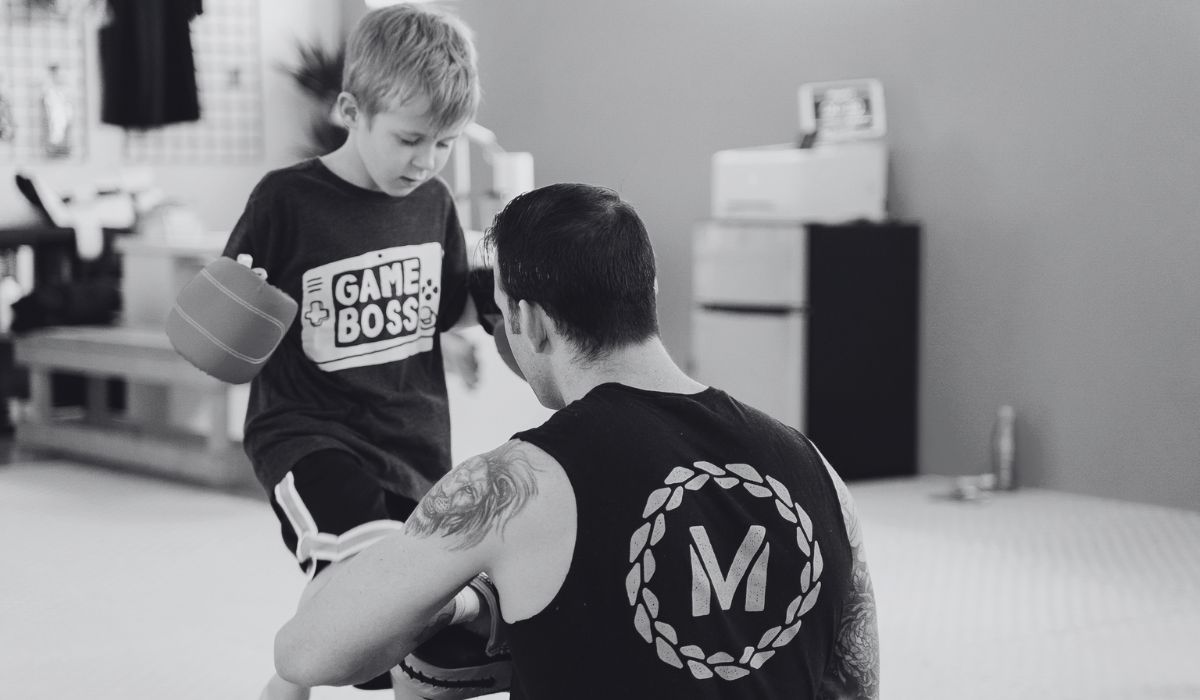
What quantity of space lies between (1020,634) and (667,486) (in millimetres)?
1970

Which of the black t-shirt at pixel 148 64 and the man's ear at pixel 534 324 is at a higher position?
the black t-shirt at pixel 148 64

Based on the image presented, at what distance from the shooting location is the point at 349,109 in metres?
1.76

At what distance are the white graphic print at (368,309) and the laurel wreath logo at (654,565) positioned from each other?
2.72ft

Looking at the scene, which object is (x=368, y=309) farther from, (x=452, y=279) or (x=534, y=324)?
(x=534, y=324)

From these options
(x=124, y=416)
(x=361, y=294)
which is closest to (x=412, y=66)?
(x=361, y=294)

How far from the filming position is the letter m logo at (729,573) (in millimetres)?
998

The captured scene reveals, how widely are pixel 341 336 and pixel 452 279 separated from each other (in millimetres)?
218

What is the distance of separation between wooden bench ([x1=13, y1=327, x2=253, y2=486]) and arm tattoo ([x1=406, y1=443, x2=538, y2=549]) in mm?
3520

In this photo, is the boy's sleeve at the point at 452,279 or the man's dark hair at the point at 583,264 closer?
the man's dark hair at the point at 583,264

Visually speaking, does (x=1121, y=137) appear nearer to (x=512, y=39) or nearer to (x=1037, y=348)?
(x=1037, y=348)

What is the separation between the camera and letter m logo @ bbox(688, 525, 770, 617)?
3.27 feet

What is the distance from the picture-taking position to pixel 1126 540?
365 centimetres

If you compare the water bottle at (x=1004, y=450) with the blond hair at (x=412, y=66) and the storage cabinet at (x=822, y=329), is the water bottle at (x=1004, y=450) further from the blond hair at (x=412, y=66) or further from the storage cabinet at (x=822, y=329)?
the blond hair at (x=412, y=66)

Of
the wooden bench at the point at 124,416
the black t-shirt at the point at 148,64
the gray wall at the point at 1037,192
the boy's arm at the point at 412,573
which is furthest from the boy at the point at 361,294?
the black t-shirt at the point at 148,64
